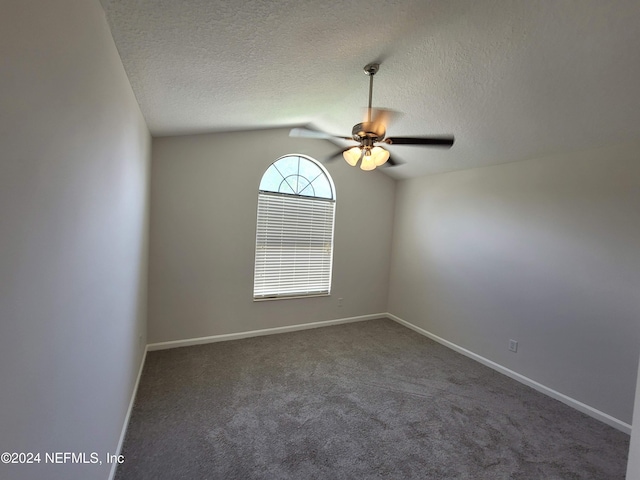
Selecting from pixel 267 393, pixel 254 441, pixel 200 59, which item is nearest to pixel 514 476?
pixel 254 441

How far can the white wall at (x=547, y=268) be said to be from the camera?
7.41ft

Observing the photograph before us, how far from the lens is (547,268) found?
Answer: 2713 millimetres

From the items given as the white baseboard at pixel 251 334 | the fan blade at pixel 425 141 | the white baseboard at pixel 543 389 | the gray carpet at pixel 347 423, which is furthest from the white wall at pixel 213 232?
the fan blade at pixel 425 141

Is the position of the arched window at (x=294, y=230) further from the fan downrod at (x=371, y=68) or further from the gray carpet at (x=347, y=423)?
the fan downrod at (x=371, y=68)

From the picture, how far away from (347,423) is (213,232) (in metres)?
2.45

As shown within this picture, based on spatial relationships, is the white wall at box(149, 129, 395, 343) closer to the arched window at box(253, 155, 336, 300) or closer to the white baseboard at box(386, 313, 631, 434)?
the arched window at box(253, 155, 336, 300)

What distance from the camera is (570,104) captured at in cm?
201

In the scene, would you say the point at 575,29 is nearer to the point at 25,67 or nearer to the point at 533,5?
the point at 533,5

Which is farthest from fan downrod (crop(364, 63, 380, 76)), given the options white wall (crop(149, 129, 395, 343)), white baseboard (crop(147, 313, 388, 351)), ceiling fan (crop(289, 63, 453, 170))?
white baseboard (crop(147, 313, 388, 351))

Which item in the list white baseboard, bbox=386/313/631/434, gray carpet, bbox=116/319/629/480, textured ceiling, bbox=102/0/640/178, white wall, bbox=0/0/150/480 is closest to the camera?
white wall, bbox=0/0/150/480

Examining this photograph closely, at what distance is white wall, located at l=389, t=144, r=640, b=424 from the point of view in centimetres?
226

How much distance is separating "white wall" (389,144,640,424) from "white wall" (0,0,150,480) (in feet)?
11.5

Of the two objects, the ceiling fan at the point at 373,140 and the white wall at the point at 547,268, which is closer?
the ceiling fan at the point at 373,140

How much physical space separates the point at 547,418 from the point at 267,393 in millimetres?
2368
